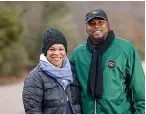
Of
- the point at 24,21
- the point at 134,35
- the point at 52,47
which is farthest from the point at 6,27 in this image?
the point at 52,47

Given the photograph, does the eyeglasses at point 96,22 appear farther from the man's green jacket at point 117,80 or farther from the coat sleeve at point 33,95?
the coat sleeve at point 33,95

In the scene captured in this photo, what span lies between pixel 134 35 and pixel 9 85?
2449mm

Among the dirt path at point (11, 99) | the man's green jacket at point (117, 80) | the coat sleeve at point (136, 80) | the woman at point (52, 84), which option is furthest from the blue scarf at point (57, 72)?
the dirt path at point (11, 99)

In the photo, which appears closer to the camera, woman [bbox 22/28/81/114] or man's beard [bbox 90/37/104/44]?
woman [bbox 22/28/81/114]

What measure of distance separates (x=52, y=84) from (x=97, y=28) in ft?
1.42

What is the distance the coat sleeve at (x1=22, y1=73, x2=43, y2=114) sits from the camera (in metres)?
1.87

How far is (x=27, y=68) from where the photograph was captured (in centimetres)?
583

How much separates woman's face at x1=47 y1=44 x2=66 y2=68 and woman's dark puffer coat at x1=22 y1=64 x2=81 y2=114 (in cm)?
9

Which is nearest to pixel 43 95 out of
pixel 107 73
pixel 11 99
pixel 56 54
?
pixel 56 54

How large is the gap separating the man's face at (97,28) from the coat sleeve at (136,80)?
0.20 meters

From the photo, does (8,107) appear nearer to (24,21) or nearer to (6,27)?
(6,27)

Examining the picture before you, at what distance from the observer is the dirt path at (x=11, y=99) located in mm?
4805

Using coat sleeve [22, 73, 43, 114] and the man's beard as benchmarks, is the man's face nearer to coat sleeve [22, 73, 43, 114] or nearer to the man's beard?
the man's beard

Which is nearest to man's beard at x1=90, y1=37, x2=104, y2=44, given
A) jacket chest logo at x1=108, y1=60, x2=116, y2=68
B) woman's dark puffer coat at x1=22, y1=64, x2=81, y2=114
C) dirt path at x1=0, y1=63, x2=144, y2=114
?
jacket chest logo at x1=108, y1=60, x2=116, y2=68
